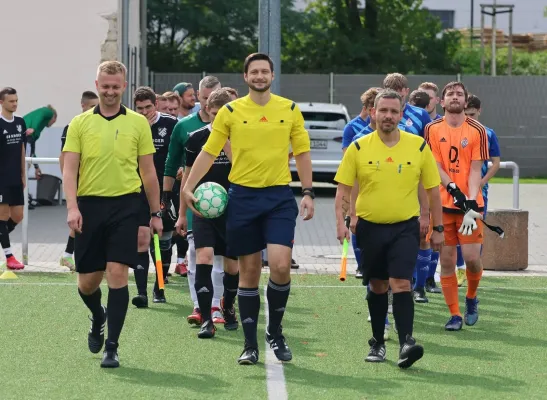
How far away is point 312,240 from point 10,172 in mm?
4834

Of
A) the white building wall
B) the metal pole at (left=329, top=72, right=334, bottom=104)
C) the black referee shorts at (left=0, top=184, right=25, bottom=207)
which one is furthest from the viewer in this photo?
the metal pole at (left=329, top=72, right=334, bottom=104)

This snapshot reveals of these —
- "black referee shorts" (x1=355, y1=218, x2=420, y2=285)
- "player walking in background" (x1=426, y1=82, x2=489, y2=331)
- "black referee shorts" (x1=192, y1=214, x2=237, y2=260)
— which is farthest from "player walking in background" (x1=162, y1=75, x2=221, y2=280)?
"black referee shorts" (x1=355, y1=218, x2=420, y2=285)

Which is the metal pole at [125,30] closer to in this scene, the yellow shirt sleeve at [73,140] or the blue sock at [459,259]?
the blue sock at [459,259]

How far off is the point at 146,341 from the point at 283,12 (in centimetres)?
2920

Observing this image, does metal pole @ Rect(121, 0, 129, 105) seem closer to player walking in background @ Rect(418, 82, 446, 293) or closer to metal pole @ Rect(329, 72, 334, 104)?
metal pole @ Rect(329, 72, 334, 104)

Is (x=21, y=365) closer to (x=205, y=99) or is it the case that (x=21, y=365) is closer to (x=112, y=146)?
(x=112, y=146)

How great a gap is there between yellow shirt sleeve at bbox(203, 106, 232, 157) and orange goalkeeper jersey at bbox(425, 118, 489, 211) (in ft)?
7.38

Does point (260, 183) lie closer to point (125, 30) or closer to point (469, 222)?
point (469, 222)

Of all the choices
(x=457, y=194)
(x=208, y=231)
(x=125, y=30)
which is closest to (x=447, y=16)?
(x=125, y=30)

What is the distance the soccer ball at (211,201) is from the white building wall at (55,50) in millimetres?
15287

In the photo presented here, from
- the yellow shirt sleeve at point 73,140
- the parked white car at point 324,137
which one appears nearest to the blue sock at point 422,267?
the yellow shirt sleeve at point 73,140

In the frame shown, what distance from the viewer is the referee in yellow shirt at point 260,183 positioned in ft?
27.7

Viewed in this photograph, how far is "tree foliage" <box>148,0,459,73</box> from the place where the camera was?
37.6m

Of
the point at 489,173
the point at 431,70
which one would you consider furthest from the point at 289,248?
the point at 431,70
